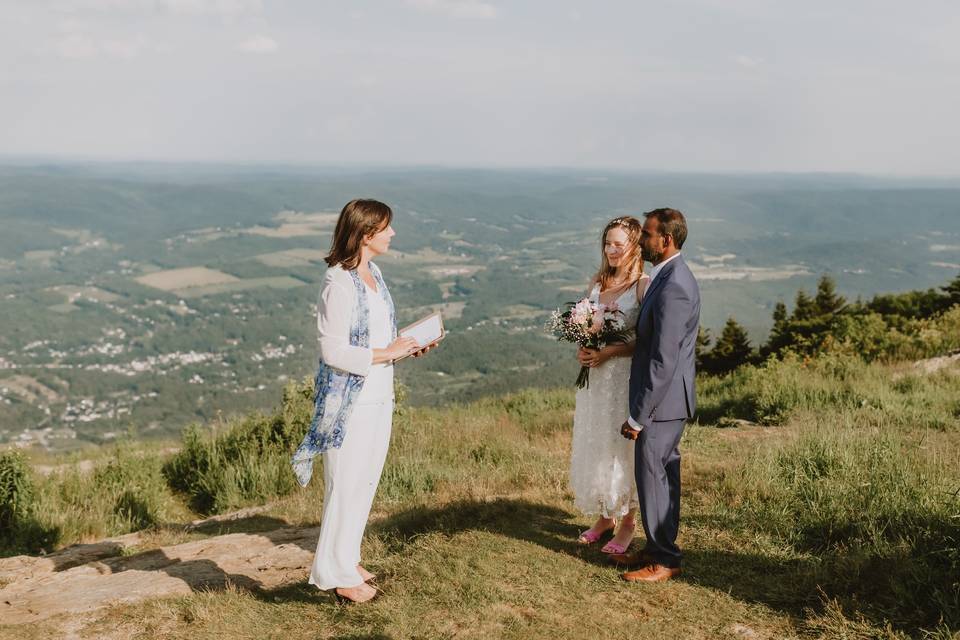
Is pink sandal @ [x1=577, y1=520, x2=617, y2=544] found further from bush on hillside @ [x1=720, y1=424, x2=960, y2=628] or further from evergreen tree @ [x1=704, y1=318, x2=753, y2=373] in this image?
evergreen tree @ [x1=704, y1=318, x2=753, y2=373]

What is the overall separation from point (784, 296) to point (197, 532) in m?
168

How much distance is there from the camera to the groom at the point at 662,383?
3984 mm

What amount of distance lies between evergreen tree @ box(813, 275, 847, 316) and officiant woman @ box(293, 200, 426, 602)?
3254 cm

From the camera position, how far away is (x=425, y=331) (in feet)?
14.1

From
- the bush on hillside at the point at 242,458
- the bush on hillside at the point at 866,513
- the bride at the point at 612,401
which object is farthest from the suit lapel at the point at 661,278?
the bush on hillside at the point at 242,458

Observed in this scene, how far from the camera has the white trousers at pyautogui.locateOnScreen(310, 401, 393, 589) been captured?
3.99 meters

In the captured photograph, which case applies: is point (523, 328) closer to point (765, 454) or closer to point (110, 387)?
point (110, 387)

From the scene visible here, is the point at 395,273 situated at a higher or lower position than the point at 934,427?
lower

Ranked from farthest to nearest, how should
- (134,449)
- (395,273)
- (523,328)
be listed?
(395,273)
(523,328)
(134,449)

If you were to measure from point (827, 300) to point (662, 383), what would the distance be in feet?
114

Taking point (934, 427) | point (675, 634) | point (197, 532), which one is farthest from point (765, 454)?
point (197, 532)

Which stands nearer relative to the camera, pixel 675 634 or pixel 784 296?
pixel 675 634

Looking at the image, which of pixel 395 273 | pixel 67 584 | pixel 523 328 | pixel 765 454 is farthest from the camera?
pixel 395 273

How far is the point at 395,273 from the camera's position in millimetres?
182625
